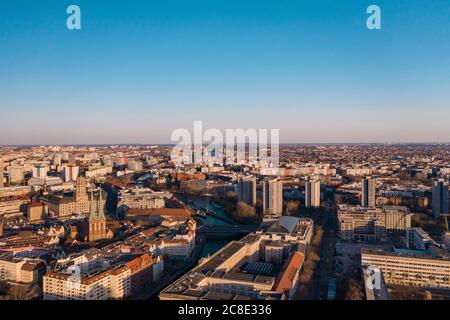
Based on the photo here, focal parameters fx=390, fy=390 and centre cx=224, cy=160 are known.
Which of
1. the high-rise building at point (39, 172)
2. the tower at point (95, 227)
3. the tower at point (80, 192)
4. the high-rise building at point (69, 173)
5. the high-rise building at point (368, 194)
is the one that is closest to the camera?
the tower at point (95, 227)

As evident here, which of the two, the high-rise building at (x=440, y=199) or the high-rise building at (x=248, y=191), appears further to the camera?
the high-rise building at (x=248, y=191)

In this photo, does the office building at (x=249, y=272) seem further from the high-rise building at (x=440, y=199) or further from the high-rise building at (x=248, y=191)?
the high-rise building at (x=440, y=199)

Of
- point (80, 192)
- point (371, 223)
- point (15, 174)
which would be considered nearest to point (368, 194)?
point (371, 223)

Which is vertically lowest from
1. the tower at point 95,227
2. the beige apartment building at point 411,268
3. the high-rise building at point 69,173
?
the beige apartment building at point 411,268

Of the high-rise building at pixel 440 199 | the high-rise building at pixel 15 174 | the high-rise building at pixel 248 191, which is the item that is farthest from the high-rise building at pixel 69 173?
the high-rise building at pixel 440 199

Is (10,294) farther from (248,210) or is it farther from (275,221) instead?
(248,210)

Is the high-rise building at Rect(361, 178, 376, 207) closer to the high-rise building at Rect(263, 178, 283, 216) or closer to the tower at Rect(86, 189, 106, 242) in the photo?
the high-rise building at Rect(263, 178, 283, 216)

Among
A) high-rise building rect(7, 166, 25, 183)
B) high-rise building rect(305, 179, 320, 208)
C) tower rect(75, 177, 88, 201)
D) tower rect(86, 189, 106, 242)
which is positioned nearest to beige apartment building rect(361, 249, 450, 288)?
tower rect(86, 189, 106, 242)
